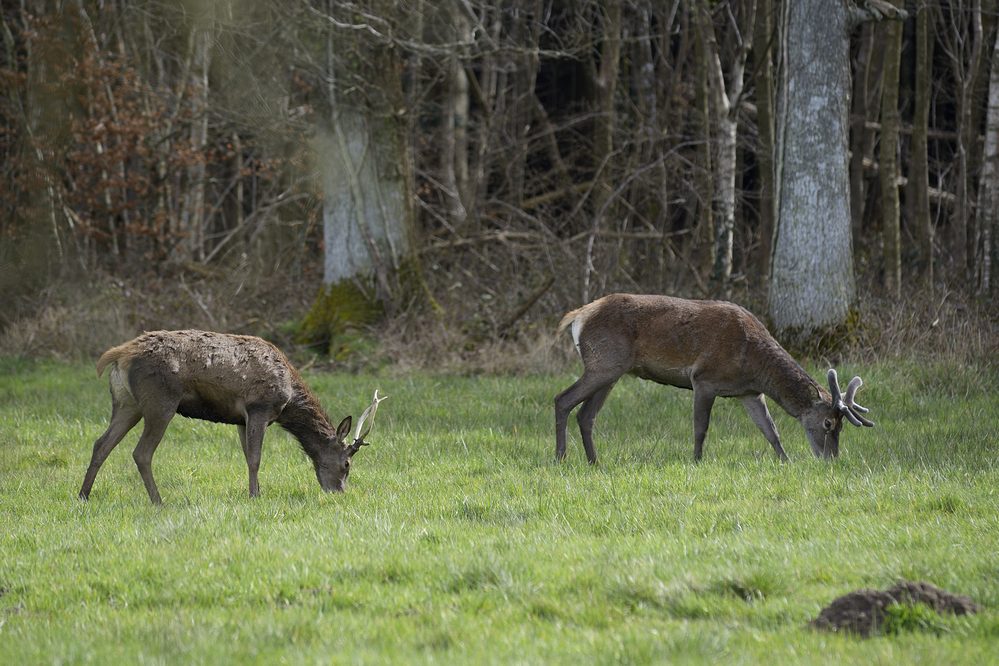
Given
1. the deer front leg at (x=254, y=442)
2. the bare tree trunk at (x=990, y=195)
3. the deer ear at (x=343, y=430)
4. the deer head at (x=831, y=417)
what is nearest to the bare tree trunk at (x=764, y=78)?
the bare tree trunk at (x=990, y=195)

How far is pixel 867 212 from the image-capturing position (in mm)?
25656

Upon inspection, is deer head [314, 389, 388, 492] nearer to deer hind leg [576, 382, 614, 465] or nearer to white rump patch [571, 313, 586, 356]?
deer hind leg [576, 382, 614, 465]

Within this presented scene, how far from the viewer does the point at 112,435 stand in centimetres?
880

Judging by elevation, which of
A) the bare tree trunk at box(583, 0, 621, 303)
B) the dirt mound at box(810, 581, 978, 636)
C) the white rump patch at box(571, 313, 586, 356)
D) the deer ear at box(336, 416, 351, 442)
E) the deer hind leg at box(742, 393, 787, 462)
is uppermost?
the bare tree trunk at box(583, 0, 621, 303)

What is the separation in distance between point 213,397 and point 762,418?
4.35 metres

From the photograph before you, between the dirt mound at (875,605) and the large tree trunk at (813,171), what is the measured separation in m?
9.27

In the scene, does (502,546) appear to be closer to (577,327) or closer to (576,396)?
(576,396)

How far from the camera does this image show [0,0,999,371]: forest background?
53.3 ft

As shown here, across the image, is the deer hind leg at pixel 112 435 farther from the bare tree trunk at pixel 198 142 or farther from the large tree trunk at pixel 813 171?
the bare tree trunk at pixel 198 142

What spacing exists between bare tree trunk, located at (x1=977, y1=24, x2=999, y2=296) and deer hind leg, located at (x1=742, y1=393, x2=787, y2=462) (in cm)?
681

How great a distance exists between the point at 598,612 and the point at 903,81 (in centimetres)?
2387

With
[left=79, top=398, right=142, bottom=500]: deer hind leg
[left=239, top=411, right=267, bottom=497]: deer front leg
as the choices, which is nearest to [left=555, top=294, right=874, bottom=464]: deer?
[left=239, top=411, right=267, bottom=497]: deer front leg

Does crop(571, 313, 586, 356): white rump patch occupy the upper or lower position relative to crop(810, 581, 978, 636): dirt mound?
upper

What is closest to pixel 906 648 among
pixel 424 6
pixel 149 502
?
pixel 149 502
